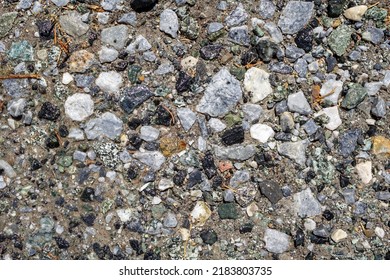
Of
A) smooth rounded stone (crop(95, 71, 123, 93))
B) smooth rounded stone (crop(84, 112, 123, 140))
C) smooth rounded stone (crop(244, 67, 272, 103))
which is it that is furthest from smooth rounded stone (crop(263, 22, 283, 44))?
smooth rounded stone (crop(84, 112, 123, 140))

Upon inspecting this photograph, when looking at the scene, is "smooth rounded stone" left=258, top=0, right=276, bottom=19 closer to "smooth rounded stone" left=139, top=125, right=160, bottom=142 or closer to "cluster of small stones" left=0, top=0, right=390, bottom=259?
"cluster of small stones" left=0, top=0, right=390, bottom=259

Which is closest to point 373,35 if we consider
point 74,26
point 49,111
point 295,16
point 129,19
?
point 295,16

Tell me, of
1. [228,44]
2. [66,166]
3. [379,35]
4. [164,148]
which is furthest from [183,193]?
[379,35]

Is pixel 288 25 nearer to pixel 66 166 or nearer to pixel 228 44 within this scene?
pixel 228 44

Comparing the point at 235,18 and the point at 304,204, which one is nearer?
the point at 304,204

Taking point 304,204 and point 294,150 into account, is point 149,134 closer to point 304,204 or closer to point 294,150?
point 294,150

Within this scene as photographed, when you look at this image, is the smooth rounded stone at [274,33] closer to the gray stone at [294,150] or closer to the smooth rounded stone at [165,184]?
the gray stone at [294,150]

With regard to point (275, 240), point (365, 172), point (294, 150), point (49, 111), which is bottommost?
point (275, 240)
